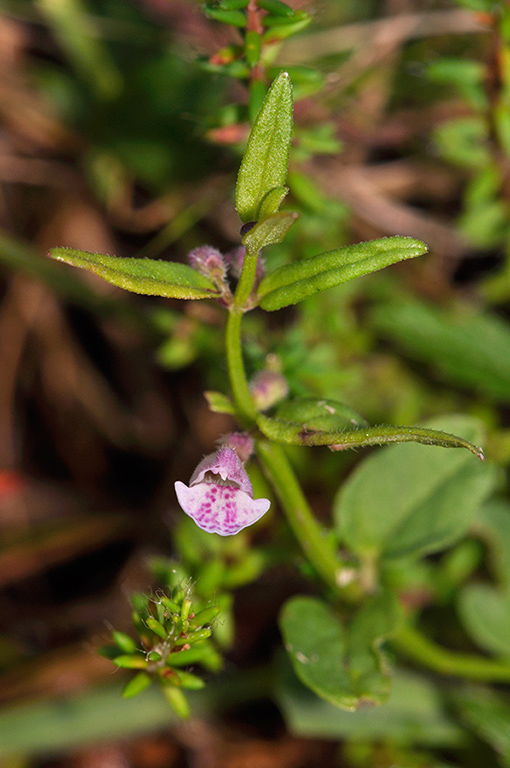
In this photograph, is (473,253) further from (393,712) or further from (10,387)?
(10,387)

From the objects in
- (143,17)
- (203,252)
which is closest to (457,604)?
(203,252)

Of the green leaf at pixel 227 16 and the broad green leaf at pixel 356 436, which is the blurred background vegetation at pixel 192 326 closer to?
the green leaf at pixel 227 16

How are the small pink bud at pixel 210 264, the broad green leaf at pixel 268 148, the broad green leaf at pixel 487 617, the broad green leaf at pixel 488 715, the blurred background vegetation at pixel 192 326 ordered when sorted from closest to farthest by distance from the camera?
1. the broad green leaf at pixel 268 148
2. the small pink bud at pixel 210 264
3. the broad green leaf at pixel 488 715
4. the broad green leaf at pixel 487 617
5. the blurred background vegetation at pixel 192 326

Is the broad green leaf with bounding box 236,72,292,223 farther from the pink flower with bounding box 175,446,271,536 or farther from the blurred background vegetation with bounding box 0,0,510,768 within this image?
the blurred background vegetation with bounding box 0,0,510,768

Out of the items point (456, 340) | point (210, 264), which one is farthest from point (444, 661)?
point (210, 264)

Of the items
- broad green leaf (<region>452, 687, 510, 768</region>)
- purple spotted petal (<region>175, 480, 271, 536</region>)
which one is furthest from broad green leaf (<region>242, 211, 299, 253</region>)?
broad green leaf (<region>452, 687, 510, 768</region>)

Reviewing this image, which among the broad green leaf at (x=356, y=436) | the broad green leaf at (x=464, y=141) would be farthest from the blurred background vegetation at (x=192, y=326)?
the broad green leaf at (x=356, y=436)
